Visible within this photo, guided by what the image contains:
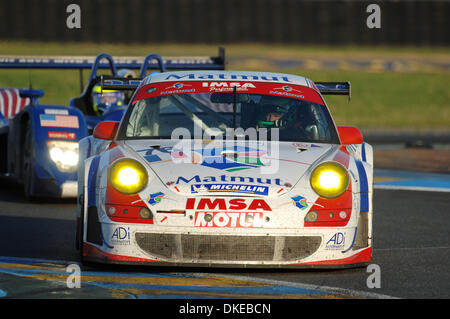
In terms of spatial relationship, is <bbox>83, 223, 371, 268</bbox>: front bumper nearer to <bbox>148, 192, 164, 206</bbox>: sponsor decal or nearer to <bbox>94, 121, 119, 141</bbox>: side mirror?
<bbox>148, 192, 164, 206</bbox>: sponsor decal

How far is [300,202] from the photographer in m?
5.83

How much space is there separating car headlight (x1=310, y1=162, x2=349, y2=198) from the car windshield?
66 centimetres

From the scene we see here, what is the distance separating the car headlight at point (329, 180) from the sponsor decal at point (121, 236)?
1129 mm

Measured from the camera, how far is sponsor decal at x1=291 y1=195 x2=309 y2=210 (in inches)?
229

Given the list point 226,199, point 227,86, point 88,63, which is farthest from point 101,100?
point 226,199

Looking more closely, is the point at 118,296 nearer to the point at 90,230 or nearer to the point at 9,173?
the point at 90,230

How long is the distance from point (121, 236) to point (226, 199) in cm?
65

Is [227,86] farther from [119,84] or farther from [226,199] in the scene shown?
[226,199]

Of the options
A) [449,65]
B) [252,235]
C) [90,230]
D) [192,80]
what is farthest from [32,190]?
[449,65]

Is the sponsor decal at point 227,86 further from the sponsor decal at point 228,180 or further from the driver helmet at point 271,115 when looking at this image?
the sponsor decal at point 228,180

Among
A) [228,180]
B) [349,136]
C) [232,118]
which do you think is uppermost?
[232,118]

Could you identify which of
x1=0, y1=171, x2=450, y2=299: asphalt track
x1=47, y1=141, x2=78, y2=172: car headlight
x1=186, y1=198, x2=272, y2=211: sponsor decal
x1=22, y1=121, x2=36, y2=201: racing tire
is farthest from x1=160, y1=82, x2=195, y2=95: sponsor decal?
x1=22, y1=121, x2=36, y2=201: racing tire

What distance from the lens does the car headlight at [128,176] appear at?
5918 millimetres

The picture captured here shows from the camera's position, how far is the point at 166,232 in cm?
575
